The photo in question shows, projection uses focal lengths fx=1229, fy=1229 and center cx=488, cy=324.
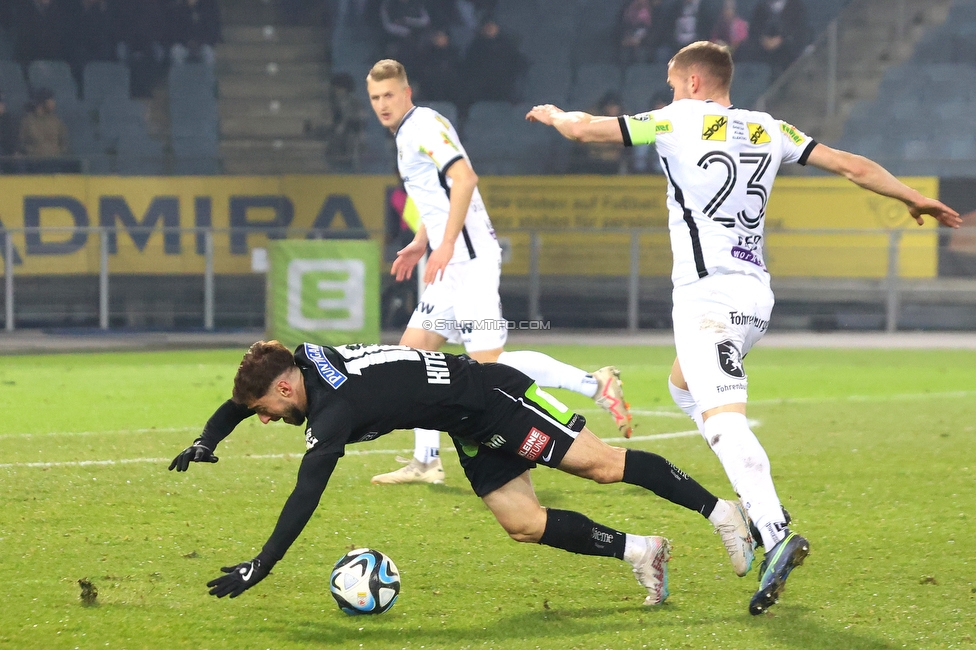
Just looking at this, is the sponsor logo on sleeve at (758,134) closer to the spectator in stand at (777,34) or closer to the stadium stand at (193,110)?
the stadium stand at (193,110)

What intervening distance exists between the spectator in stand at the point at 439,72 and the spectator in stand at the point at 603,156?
2429mm

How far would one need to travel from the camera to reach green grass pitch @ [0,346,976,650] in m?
4.18

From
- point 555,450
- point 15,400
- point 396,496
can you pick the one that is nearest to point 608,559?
point 555,450

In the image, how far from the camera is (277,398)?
13.5ft

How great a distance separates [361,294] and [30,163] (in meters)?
7.09

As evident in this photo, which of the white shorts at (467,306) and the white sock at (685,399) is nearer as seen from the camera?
the white sock at (685,399)

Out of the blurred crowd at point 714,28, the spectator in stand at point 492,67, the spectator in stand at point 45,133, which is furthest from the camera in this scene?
the blurred crowd at point 714,28

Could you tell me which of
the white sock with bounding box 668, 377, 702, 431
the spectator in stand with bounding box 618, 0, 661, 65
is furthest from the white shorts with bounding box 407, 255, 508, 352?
the spectator in stand with bounding box 618, 0, 661, 65

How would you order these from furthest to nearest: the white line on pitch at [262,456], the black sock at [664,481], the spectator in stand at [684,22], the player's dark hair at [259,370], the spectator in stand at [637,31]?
the spectator in stand at [684,22]
the spectator in stand at [637,31]
the white line on pitch at [262,456]
the black sock at [664,481]
the player's dark hair at [259,370]

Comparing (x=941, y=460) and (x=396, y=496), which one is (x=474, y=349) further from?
(x=941, y=460)

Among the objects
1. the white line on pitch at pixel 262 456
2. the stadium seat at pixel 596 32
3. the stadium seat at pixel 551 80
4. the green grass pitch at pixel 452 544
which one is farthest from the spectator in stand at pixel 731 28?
the white line on pitch at pixel 262 456

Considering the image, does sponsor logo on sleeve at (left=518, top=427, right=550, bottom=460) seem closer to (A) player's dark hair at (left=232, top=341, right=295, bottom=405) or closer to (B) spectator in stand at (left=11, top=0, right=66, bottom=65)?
(A) player's dark hair at (left=232, top=341, right=295, bottom=405)

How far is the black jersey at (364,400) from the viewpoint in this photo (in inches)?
157

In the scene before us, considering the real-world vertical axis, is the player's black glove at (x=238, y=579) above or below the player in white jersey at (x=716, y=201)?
below
